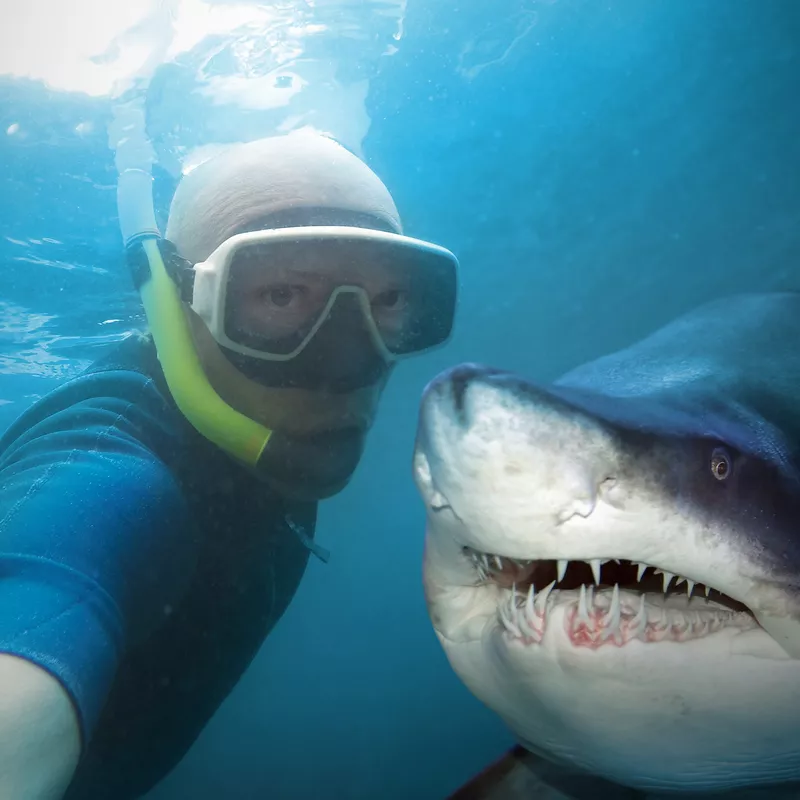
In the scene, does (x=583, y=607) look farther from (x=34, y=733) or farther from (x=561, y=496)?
(x=34, y=733)

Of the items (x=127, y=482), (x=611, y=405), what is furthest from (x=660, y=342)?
Result: (x=127, y=482)

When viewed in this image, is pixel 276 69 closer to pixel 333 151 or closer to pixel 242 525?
pixel 333 151

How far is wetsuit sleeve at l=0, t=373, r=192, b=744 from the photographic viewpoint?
4.84ft

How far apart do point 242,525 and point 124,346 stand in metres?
1.37

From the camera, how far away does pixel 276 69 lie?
26.6 ft

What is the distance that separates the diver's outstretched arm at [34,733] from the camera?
124 cm

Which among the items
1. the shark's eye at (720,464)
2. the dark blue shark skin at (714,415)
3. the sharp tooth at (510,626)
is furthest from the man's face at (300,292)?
the shark's eye at (720,464)

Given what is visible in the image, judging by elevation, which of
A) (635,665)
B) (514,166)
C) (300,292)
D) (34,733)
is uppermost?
(514,166)

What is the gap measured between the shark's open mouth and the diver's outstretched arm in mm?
1114

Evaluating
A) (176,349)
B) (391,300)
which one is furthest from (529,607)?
(391,300)

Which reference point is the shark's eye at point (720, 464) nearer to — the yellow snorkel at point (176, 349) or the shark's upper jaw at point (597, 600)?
the shark's upper jaw at point (597, 600)

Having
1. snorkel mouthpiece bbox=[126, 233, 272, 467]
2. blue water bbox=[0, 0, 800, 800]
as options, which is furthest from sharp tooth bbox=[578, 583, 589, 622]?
blue water bbox=[0, 0, 800, 800]

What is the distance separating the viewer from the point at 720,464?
4.55ft

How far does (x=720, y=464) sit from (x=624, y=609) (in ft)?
1.56
